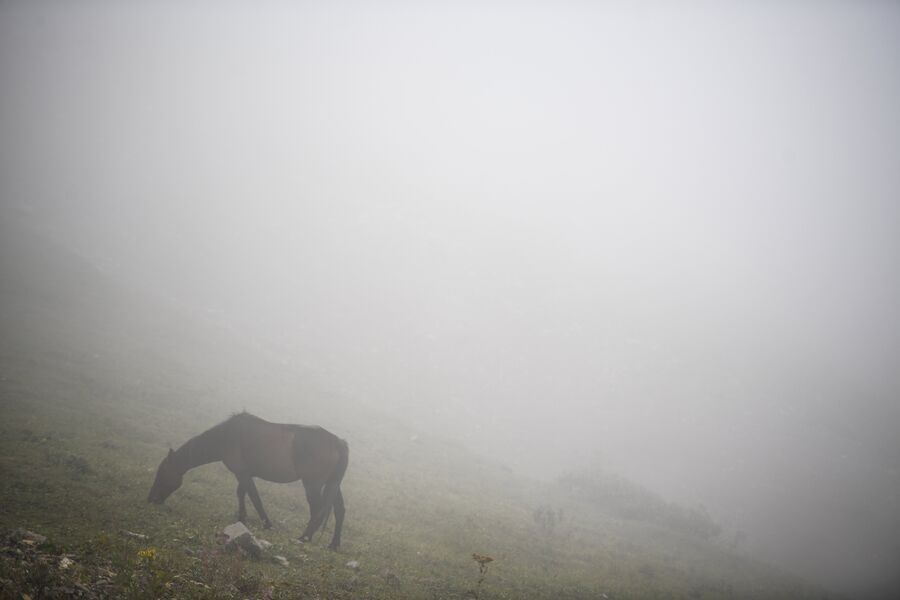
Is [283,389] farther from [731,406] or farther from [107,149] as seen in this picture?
[107,149]

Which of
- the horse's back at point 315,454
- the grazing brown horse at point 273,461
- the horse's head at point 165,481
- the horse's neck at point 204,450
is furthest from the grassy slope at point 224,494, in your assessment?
the horse's back at point 315,454

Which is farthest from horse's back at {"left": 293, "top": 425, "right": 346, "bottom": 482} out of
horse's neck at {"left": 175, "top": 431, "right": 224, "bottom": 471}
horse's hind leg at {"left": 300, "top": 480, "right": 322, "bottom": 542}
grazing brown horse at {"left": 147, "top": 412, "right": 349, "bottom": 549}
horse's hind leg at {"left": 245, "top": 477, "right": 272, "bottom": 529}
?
horse's neck at {"left": 175, "top": 431, "right": 224, "bottom": 471}

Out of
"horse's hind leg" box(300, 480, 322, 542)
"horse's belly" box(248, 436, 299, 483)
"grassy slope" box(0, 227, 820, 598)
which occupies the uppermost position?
"horse's belly" box(248, 436, 299, 483)

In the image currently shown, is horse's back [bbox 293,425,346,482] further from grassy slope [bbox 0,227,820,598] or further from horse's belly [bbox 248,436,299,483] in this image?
grassy slope [bbox 0,227,820,598]

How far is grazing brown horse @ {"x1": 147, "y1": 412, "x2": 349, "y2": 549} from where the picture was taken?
10.8m

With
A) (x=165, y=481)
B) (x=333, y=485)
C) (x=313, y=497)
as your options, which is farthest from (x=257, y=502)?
(x=165, y=481)

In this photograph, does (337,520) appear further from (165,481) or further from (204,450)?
(165,481)

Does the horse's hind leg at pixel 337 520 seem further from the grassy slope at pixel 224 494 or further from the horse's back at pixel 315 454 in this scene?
the horse's back at pixel 315 454

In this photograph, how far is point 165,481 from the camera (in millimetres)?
10945

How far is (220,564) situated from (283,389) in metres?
26.5

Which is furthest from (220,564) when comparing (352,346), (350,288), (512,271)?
(512,271)

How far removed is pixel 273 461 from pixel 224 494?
4.11 m

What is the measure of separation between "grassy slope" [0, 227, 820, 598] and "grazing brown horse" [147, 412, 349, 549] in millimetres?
667

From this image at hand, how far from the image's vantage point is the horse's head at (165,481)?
1079cm
